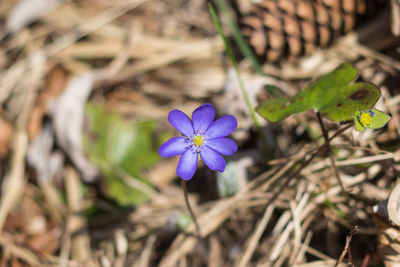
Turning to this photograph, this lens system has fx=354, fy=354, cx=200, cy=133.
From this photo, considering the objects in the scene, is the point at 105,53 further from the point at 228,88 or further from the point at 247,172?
the point at 247,172

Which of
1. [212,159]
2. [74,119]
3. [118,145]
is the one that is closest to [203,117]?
[212,159]

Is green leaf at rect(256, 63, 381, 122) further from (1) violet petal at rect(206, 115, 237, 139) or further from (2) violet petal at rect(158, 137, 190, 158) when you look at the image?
(2) violet petal at rect(158, 137, 190, 158)

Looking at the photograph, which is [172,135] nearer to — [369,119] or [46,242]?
[46,242]

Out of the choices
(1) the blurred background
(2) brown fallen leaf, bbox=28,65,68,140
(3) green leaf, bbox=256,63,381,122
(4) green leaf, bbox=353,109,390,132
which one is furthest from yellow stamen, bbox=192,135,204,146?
(2) brown fallen leaf, bbox=28,65,68,140

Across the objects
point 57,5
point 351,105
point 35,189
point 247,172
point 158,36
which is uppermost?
point 57,5

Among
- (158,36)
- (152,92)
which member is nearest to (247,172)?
(152,92)

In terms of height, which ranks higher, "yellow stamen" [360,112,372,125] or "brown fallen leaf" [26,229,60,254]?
"yellow stamen" [360,112,372,125]
